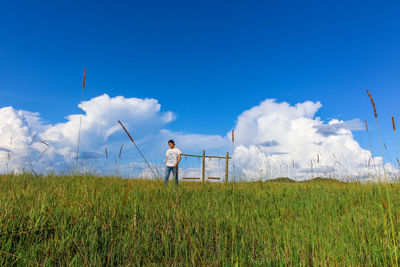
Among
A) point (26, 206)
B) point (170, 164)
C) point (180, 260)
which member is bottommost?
point (180, 260)

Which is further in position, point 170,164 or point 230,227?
point 170,164

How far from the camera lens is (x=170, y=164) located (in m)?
9.74

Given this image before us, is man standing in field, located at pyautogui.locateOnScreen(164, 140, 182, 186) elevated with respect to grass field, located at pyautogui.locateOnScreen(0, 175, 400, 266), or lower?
elevated

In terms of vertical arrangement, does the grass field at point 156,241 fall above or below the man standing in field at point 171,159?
below

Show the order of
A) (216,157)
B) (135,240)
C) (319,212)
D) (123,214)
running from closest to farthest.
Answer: (135,240) < (123,214) < (319,212) < (216,157)

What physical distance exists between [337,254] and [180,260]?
1800mm

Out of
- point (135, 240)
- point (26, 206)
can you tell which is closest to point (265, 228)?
point (135, 240)

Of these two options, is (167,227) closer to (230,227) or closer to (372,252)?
(230,227)

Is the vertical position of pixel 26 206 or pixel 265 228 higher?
pixel 26 206

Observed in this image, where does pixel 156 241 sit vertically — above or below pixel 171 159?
below

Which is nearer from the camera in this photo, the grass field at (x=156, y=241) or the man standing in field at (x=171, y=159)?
the grass field at (x=156, y=241)

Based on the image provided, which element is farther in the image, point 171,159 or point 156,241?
point 171,159

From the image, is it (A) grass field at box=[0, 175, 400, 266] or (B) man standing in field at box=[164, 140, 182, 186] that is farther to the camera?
(B) man standing in field at box=[164, 140, 182, 186]

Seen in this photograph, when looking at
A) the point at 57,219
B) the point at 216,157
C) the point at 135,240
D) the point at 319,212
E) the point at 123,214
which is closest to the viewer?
the point at 135,240
